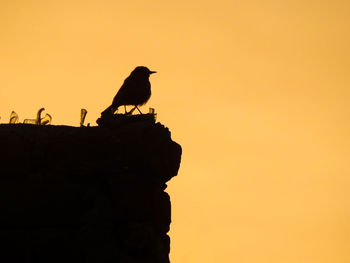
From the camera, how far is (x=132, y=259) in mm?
12711

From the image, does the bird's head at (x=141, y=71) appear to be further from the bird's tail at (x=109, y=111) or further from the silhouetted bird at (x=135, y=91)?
the bird's tail at (x=109, y=111)

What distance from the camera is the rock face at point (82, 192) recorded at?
494 inches

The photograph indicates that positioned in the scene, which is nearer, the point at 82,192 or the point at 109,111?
the point at 82,192

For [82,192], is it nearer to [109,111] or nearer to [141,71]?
[109,111]

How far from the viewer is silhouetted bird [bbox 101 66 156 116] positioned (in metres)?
15.5

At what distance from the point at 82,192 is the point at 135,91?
3535 mm

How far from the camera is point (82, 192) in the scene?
13.0 metres

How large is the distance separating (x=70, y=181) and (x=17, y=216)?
1285mm

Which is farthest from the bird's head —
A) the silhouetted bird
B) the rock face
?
the rock face

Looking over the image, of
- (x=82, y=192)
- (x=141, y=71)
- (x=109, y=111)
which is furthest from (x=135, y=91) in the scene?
(x=82, y=192)

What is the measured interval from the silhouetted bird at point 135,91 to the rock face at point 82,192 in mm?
1901

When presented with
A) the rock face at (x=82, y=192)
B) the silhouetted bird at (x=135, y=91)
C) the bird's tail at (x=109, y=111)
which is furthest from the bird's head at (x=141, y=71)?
the rock face at (x=82, y=192)

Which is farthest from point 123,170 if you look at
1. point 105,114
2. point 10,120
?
point 10,120

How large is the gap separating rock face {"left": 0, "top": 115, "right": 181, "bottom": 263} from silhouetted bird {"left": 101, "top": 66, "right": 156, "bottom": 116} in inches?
74.8
